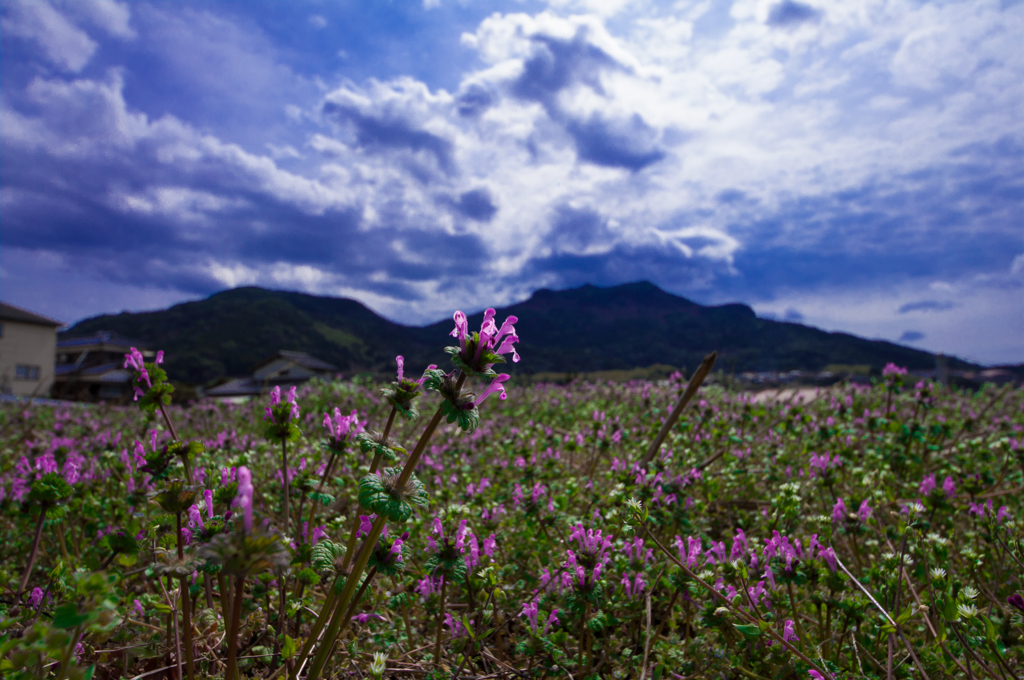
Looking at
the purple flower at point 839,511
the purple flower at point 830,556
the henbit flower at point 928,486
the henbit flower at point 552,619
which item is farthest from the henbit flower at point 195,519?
the henbit flower at point 928,486

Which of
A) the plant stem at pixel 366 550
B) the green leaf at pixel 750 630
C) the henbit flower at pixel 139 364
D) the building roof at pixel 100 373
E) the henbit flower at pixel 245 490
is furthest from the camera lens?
the building roof at pixel 100 373

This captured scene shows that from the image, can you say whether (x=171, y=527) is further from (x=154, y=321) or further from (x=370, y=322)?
(x=370, y=322)

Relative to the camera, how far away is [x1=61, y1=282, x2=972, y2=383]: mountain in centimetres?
8269

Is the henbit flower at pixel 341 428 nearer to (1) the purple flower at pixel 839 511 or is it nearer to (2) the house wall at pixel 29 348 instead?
(1) the purple flower at pixel 839 511

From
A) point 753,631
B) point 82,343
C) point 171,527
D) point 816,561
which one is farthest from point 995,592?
point 82,343

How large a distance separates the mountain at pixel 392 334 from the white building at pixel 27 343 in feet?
59.0

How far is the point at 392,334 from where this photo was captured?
139125 mm

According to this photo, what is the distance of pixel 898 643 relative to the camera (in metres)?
2.17

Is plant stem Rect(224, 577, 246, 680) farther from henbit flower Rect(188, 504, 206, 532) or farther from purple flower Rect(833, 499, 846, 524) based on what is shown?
purple flower Rect(833, 499, 846, 524)

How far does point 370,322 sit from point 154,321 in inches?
2241

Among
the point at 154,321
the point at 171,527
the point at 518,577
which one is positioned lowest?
the point at 518,577

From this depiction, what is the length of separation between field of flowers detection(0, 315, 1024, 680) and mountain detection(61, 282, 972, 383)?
56.0 meters

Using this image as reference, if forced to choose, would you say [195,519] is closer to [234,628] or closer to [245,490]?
[234,628]

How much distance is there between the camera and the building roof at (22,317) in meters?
46.3
